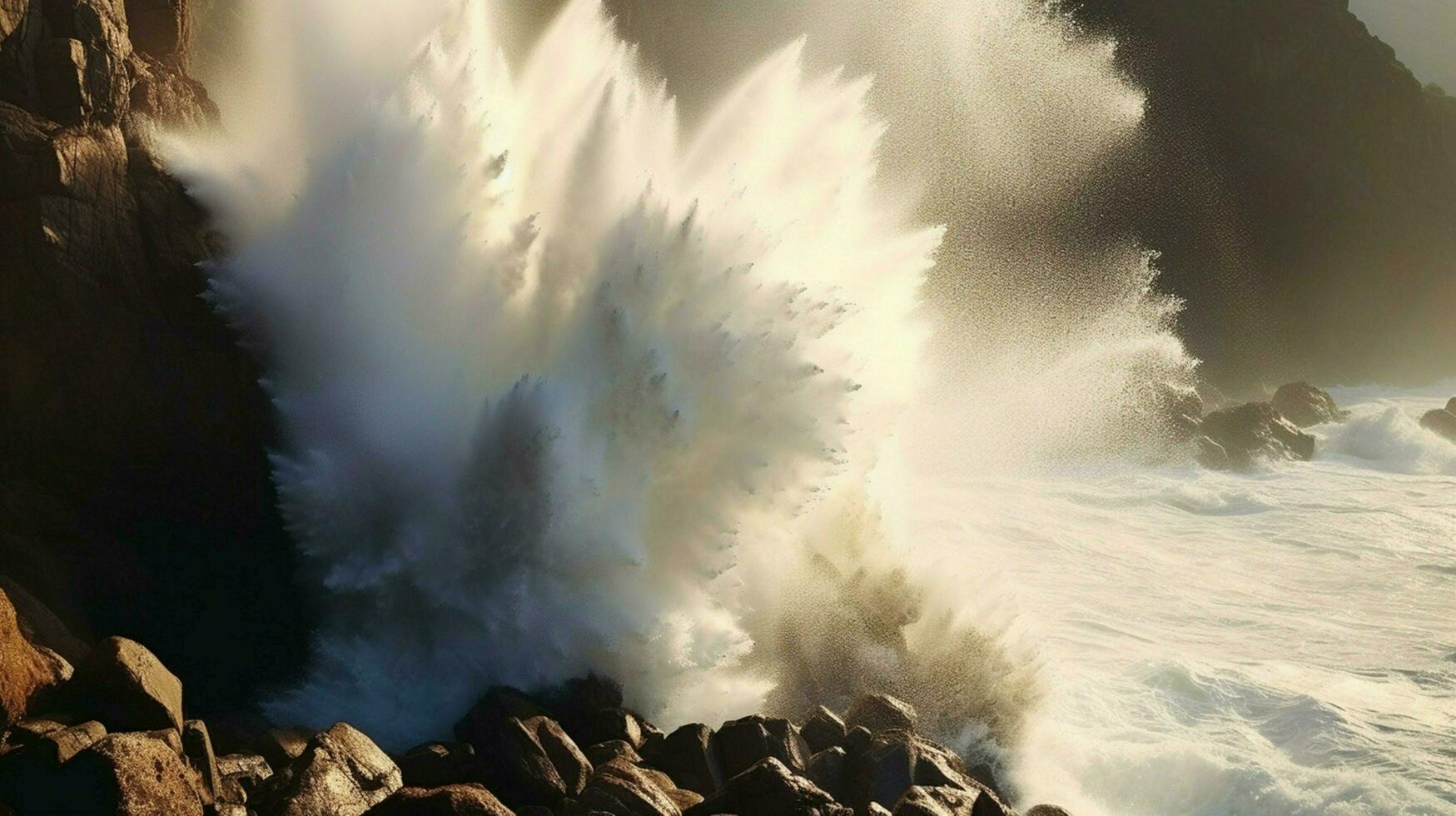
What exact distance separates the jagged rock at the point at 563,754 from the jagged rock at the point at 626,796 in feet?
1.57

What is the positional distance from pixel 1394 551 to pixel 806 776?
18828 mm

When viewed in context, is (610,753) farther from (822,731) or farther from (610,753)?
(822,731)

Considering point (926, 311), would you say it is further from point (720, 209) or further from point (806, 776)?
point (806, 776)

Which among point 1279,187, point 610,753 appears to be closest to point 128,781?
point 610,753

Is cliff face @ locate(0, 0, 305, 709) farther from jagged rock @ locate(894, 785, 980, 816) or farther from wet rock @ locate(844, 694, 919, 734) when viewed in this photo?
jagged rock @ locate(894, 785, 980, 816)

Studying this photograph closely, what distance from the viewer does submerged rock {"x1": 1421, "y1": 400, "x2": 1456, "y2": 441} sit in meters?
39.2

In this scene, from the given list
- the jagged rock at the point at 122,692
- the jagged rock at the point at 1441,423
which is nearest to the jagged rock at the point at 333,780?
the jagged rock at the point at 122,692

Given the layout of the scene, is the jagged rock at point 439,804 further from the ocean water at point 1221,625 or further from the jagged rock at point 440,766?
the ocean water at point 1221,625

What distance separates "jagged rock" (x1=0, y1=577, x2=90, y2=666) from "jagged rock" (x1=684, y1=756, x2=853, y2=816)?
597 cm

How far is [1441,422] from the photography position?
131ft

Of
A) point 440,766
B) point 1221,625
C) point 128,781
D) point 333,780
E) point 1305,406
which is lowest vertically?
point 128,781

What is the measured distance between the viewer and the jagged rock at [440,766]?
9.60 meters

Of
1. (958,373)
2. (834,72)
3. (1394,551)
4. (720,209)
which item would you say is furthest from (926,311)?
(720,209)

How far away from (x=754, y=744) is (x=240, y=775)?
4.54 meters
